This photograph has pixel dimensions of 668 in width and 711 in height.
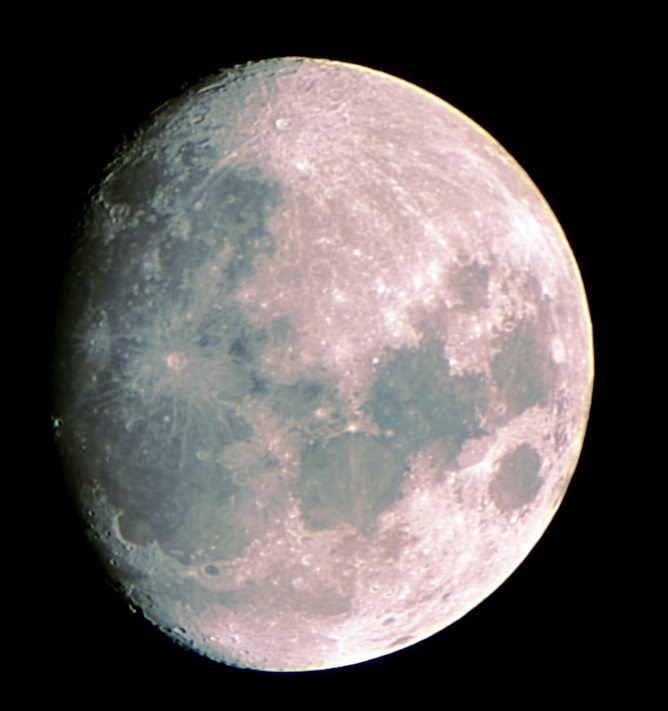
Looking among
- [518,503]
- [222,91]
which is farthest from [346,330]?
[222,91]

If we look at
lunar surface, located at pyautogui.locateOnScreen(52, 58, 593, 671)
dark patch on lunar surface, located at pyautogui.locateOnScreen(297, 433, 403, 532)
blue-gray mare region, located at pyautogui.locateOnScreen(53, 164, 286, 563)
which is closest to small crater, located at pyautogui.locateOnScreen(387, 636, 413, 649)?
lunar surface, located at pyautogui.locateOnScreen(52, 58, 593, 671)

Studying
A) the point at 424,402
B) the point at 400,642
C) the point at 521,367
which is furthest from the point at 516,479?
the point at 400,642

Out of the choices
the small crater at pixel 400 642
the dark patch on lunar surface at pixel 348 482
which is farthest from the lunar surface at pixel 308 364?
the small crater at pixel 400 642

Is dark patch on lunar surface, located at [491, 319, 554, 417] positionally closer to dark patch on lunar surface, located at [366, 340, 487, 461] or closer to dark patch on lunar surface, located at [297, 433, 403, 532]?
dark patch on lunar surface, located at [366, 340, 487, 461]

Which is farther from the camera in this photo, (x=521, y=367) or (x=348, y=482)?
(x=521, y=367)

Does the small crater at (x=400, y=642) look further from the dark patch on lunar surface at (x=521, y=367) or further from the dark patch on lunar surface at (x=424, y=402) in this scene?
the dark patch on lunar surface at (x=521, y=367)

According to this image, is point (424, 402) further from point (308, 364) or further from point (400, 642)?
point (400, 642)

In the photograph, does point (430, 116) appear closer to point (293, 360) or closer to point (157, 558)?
point (293, 360)
